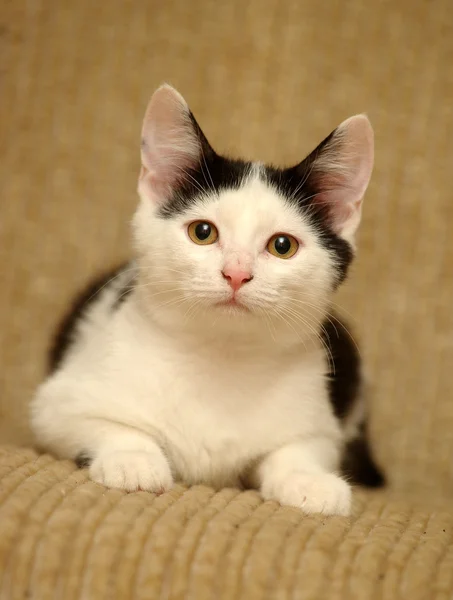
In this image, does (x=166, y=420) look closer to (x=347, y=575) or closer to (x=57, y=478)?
(x=57, y=478)

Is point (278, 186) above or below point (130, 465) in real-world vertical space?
above

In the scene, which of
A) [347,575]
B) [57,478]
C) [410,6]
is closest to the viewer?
[347,575]

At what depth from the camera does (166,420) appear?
1.26 meters

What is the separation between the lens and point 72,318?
1.77 meters

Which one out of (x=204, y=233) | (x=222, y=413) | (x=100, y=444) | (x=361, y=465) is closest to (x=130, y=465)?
(x=100, y=444)

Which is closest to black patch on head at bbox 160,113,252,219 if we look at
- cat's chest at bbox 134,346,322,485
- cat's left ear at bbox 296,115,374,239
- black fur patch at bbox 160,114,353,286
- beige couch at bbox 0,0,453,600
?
black fur patch at bbox 160,114,353,286

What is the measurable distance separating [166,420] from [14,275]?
0.88 meters

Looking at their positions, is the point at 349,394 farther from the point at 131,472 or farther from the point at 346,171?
the point at 131,472

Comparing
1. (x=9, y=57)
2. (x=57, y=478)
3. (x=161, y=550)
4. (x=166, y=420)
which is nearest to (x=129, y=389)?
(x=166, y=420)

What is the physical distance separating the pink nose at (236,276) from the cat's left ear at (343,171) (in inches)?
12.2

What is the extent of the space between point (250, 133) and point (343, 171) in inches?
26.2

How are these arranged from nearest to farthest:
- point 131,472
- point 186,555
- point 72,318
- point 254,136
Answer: point 186,555 < point 131,472 < point 72,318 < point 254,136

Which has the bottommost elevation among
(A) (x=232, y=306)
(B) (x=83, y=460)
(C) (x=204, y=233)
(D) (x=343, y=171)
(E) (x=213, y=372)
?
(B) (x=83, y=460)

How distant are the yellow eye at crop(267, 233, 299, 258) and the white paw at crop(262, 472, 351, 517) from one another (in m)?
0.37
